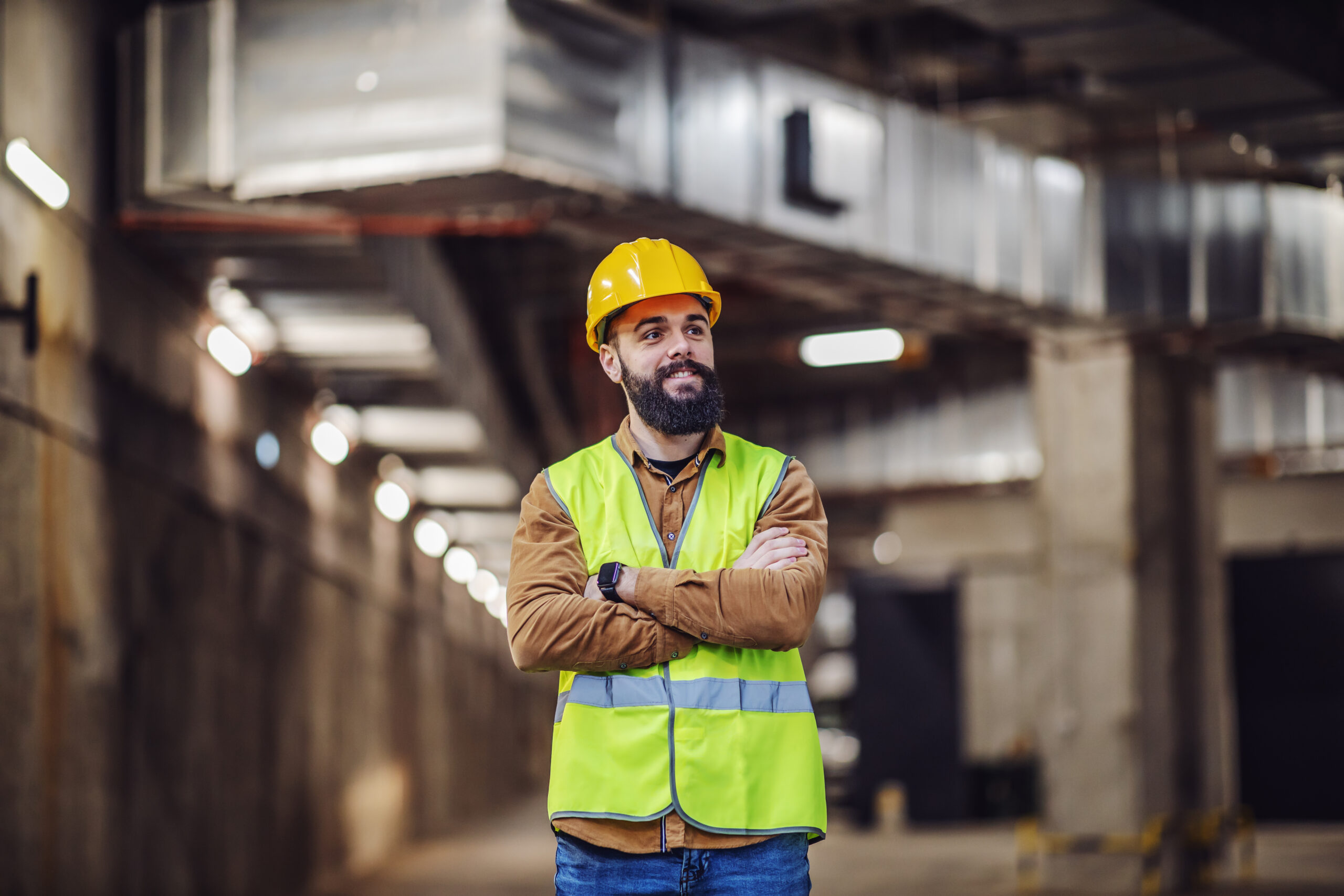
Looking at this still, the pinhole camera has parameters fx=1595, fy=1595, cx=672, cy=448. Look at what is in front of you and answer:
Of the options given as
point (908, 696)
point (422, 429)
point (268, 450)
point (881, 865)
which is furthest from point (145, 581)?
point (908, 696)

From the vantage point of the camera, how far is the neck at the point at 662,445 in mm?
3994

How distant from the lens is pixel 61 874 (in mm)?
8984

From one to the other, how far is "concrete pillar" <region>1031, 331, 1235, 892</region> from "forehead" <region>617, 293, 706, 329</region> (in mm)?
11737

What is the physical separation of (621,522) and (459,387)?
11.5 m

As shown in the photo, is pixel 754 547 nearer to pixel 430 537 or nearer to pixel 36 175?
pixel 36 175

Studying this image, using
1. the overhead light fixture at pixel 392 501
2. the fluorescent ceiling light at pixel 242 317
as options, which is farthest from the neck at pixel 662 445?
the overhead light fixture at pixel 392 501

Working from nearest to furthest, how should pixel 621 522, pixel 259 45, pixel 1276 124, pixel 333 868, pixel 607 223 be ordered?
pixel 621 522
pixel 259 45
pixel 607 223
pixel 1276 124
pixel 333 868

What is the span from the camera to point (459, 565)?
26.4 meters

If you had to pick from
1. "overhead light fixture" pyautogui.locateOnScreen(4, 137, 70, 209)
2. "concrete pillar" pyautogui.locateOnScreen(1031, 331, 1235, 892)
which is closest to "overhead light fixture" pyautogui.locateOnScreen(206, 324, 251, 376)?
"overhead light fixture" pyautogui.locateOnScreen(4, 137, 70, 209)

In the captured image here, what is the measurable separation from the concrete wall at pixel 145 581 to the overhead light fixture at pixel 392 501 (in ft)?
2.96

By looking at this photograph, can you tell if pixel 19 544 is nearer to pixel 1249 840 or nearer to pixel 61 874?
pixel 61 874

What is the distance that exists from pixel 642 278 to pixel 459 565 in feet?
74.9

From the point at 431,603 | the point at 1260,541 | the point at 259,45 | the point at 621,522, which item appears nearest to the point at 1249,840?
the point at 1260,541

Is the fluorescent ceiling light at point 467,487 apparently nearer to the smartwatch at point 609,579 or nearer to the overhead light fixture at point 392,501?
the overhead light fixture at point 392,501
